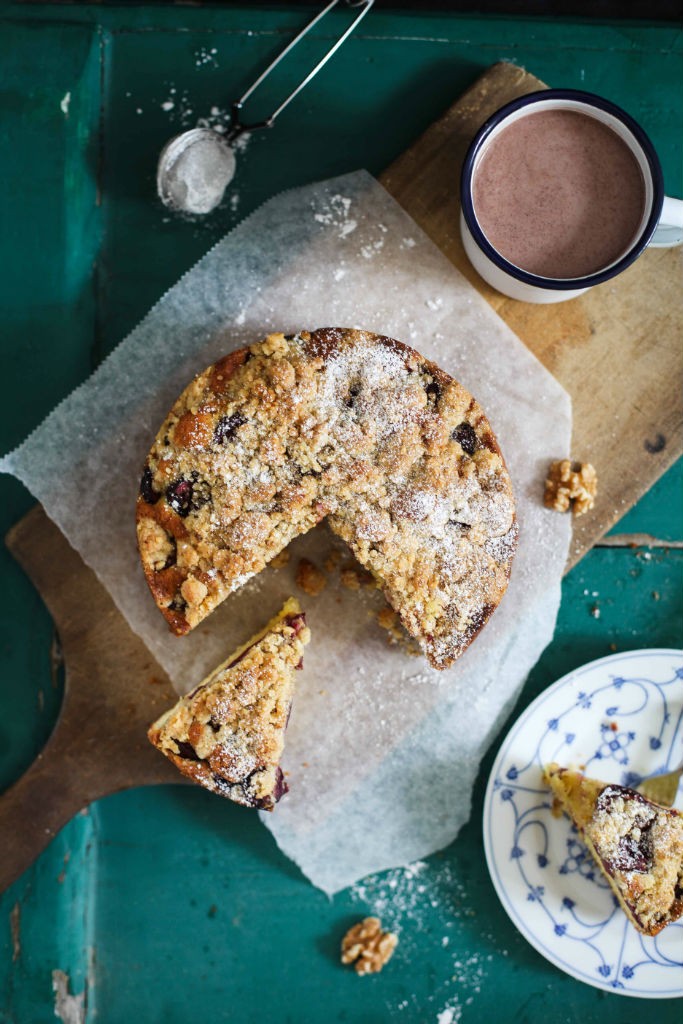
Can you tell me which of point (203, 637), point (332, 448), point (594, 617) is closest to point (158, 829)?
point (203, 637)

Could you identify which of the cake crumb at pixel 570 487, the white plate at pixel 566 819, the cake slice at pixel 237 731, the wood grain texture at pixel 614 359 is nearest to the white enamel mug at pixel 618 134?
the wood grain texture at pixel 614 359

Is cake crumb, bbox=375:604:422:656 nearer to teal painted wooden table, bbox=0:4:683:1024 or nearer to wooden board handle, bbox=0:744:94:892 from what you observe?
teal painted wooden table, bbox=0:4:683:1024

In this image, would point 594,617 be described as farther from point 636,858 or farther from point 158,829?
point 158,829

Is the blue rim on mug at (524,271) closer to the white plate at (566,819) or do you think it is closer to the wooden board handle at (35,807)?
the white plate at (566,819)

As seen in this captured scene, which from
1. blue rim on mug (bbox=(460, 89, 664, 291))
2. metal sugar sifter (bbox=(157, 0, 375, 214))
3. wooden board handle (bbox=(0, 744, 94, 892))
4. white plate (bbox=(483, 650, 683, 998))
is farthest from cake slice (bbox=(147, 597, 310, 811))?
metal sugar sifter (bbox=(157, 0, 375, 214))

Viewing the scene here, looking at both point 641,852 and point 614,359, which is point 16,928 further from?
point 614,359

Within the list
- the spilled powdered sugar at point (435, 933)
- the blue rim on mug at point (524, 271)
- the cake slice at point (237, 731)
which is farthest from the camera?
the spilled powdered sugar at point (435, 933)

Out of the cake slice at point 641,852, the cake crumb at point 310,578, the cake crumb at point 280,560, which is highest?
the cake crumb at point 280,560

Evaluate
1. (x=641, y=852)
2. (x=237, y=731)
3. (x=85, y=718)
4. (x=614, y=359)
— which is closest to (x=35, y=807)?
(x=85, y=718)
